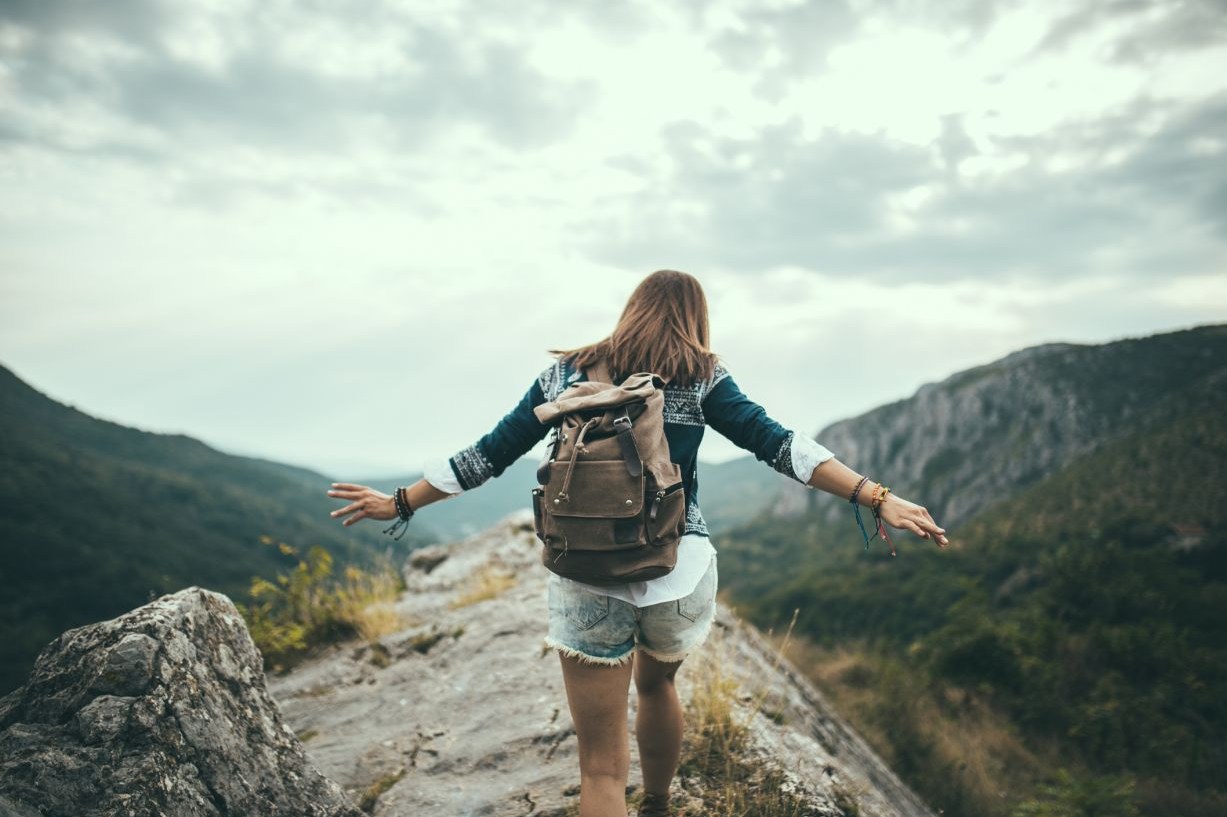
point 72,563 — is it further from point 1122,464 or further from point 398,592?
point 1122,464

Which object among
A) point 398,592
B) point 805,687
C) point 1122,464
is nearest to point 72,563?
point 398,592

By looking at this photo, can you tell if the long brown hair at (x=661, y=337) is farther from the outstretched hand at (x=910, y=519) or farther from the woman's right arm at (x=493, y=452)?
the outstretched hand at (x=910, y=519)

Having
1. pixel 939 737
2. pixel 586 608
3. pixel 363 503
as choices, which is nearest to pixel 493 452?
pixel 363 503

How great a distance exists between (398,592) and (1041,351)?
5386 inches

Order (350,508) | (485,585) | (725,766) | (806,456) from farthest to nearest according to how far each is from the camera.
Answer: (485,585)
(725,766)
(350,508)
(806,456)

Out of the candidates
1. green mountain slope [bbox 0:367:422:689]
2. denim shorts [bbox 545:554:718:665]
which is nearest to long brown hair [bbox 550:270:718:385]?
denim shorts [bbox 545:554:718:665]

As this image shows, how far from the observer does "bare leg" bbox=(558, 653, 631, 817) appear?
2.37 metres

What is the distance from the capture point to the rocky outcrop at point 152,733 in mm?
2373

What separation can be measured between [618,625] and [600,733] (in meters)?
0.41

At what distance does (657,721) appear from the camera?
2.86 meters

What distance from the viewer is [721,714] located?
13.5 ft

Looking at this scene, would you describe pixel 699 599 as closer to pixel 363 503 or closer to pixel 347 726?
pixel 363 503

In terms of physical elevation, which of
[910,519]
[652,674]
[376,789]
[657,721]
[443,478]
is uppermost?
[443,478]

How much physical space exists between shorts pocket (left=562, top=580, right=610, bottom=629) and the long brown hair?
88 cm
